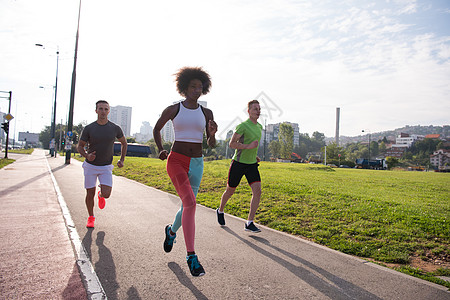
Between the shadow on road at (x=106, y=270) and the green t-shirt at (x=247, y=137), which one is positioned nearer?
the shadow on road at (x=106, y=270)

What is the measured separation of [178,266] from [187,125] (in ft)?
5.23

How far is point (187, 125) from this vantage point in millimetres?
3508

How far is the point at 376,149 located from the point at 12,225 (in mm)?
185388

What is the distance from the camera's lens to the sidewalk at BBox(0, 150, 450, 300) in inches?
115

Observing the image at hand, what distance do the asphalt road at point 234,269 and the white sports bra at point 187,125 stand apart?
57.3 inches

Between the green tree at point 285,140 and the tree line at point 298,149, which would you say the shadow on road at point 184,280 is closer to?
the tree line at point 298,149

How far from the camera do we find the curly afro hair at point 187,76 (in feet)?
12.7

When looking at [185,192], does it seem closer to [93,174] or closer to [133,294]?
[133,294]

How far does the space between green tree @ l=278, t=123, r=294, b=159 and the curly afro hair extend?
79452mm

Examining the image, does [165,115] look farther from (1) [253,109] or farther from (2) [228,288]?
(1) [253,109]

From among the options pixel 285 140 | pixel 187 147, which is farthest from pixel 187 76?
pixel 285 140

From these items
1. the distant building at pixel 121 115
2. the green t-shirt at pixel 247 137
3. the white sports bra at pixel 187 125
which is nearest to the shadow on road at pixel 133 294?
the white sports bra at pixel 187 125

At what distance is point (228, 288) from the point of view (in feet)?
9.90

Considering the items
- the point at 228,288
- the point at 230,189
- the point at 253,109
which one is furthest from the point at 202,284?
the point at 253,109
